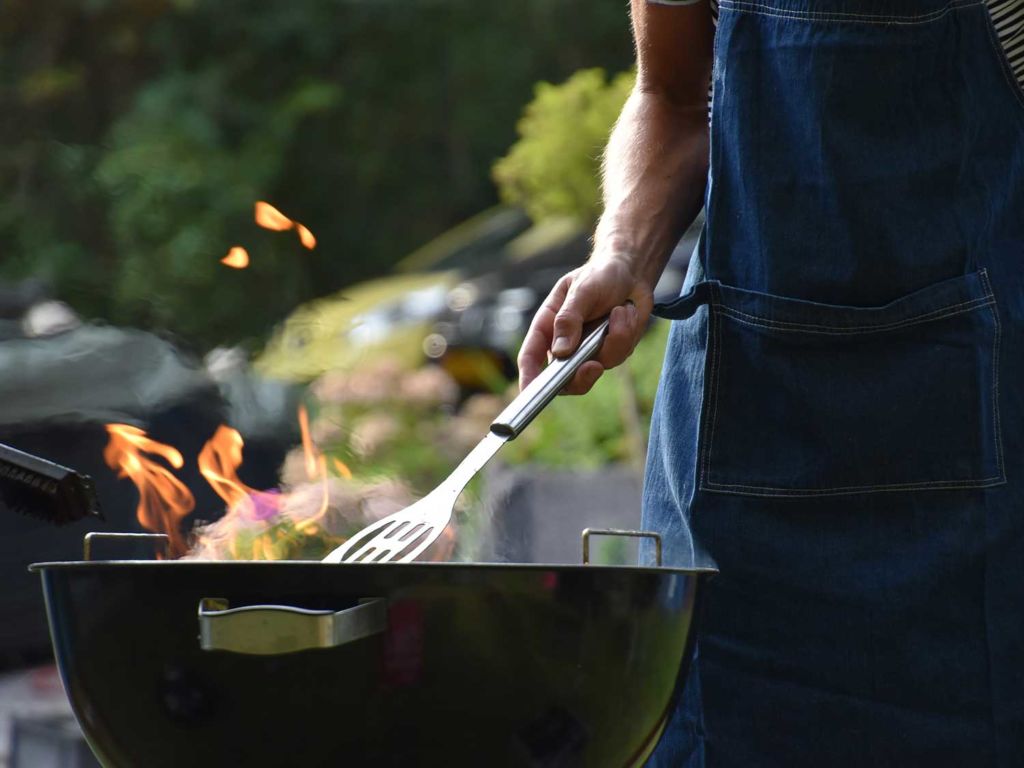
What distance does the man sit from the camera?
46.4 inches

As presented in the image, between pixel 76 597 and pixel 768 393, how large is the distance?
0.61 meters

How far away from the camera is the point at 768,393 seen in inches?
48.1

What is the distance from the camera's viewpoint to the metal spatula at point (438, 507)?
41.6 inches

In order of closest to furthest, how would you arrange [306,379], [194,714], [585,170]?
[194,714]
[306,379]
[585,170]

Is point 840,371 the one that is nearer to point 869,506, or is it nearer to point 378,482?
point 869,506

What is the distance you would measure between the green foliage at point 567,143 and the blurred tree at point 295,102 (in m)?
1.52

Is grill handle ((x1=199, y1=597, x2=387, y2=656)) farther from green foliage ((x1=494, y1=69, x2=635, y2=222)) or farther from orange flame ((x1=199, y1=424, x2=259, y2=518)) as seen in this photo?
green foliage ((x1=494, y1=69, x2=635, y2=222))

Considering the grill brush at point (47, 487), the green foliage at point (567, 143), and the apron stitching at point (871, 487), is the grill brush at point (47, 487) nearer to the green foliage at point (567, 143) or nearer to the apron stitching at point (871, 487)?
the apron stitching at point (871, 487)

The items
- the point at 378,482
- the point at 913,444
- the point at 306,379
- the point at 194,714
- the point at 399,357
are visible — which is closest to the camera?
the point at 194,714

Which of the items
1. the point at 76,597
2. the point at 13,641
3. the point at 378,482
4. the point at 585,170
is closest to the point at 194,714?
the point at 76,597

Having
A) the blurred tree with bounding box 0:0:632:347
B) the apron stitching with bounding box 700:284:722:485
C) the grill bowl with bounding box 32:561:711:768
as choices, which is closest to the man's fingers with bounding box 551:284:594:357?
the apron stitching with bounding box 700:284:722:485

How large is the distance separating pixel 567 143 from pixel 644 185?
4145 mm

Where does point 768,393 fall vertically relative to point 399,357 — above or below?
below

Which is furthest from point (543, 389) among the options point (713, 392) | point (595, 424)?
point (595, 424)
